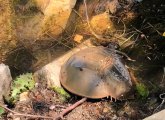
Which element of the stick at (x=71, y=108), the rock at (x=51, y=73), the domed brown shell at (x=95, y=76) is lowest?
the stick at (x=71, y=108)

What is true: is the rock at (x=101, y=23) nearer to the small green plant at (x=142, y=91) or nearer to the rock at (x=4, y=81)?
the small green plant at (x=142, y=91)

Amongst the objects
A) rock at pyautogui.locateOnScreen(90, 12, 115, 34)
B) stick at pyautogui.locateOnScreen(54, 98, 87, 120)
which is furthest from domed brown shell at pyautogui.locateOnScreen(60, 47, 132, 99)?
rock at pyautogui.locateOnScreen(90, 12, 115, 34)

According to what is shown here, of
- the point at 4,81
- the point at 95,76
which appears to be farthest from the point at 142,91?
the point at 4,81

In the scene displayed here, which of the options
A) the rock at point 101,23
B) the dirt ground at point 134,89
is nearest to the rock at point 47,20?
the dirt ground at point 134,89

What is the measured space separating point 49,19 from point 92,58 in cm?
124

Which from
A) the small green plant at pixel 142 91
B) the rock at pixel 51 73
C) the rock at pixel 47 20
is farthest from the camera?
the rock at pixel 47 20

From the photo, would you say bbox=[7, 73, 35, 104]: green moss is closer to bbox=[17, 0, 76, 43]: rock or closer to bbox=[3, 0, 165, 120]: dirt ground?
bbox=[3, 0, 165, 120]: dirt ground

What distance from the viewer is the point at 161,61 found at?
5336mm

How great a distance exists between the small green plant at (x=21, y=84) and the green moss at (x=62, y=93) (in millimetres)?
327

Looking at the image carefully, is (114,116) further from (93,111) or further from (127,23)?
(127,23)

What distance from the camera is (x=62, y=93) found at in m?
5.08

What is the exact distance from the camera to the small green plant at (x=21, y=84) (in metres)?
5.04

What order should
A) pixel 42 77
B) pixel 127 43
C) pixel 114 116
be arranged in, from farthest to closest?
pixel 127 43 < pixel 42 77 < pixel 114 116

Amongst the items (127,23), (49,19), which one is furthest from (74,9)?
(127,23)
